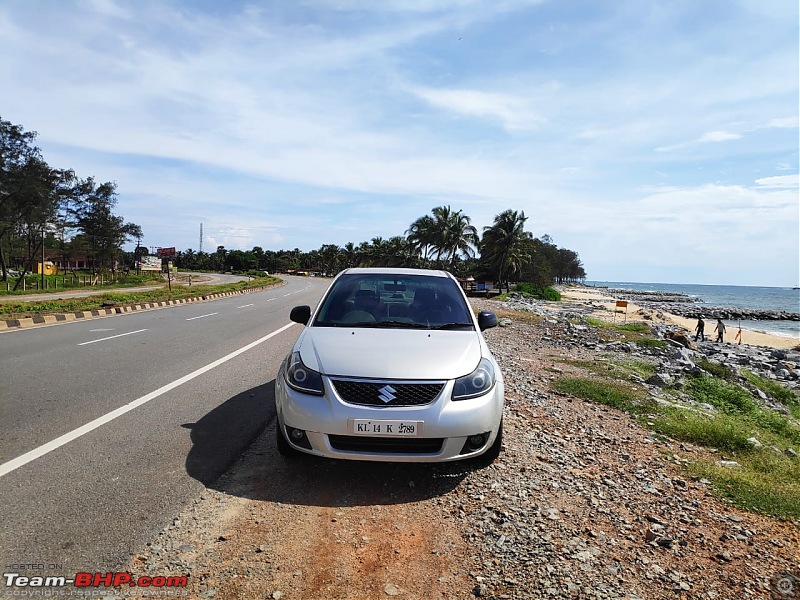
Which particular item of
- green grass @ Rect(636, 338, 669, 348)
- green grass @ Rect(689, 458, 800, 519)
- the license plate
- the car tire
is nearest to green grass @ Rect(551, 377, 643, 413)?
green grass @ Rect(689, 458, 800, 519)

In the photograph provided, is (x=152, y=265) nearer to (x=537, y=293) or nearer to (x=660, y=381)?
(x=537, y=293)

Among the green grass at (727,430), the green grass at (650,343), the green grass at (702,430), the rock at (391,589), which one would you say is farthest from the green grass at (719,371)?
the rock at (391,589)

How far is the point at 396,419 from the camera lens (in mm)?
3422

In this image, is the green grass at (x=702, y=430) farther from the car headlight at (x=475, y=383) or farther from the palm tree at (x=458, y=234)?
the palm tree at (x=458, y=234)

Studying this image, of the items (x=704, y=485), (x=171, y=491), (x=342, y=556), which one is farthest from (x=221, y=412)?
(x=704, y=485)

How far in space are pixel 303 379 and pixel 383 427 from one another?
29.1 inches

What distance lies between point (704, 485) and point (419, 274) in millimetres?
3358

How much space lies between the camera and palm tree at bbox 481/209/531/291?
6075 centimetres

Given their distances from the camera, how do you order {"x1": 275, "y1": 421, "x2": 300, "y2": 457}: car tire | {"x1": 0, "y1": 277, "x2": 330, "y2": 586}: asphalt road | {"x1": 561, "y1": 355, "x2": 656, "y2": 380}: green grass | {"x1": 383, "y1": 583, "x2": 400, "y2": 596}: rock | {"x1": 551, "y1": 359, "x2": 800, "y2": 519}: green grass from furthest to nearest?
1. {"x1": 561, "y1": 355, "x2": 656, "y2": 380}: green grass
2. {"x1": 551, "y1": 359, "x2": 800, "y2": 519}: green grass
3. {"x1": 275, "y1": 421, "x2": 300, "y2": 457}: car tire
4. {"x1": 0, "y1": 277, "x2": 330, "y2": 586}: asphalt road
5. {"x1": 383, "y1": 583, "x2": 400, "y2": 596}: rock

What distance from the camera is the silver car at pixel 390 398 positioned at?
3453 millimetres

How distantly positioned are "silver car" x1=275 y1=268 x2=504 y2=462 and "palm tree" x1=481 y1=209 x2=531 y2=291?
5868 cm

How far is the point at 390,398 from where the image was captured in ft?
11.5

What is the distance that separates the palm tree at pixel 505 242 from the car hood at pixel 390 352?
5836 cm

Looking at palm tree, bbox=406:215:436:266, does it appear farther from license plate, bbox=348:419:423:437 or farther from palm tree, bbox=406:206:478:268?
license plate, bbox=348:419:423:437
